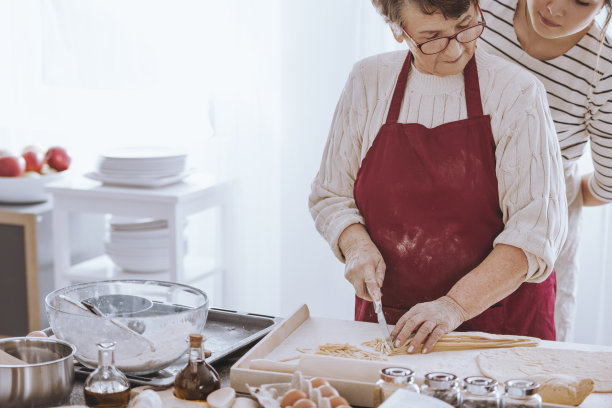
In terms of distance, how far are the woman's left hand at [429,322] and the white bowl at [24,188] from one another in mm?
2289

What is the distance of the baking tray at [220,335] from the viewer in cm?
144

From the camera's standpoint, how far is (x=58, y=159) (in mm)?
3600

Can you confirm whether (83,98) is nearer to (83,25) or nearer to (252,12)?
(83,25)

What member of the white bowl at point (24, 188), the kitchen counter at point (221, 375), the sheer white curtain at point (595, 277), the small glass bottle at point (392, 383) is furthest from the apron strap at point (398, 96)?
the white bowl at point (24, 188)

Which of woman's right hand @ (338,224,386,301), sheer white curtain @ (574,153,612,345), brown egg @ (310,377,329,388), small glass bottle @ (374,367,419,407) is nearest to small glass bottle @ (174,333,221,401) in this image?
brown egg @ (310,377,329,388)

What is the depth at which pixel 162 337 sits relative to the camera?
1425mm

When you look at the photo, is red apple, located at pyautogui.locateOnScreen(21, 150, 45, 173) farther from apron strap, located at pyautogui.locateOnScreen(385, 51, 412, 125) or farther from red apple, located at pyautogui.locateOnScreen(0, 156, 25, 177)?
apron strap, located at pyautogui.locateOnScreen(385, 51, 412, 125)

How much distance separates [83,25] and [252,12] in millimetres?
875

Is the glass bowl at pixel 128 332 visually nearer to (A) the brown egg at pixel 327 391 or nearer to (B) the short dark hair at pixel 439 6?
(A) the brown egg at pixel 327 391

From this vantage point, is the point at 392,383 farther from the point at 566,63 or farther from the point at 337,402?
the point at 566,63

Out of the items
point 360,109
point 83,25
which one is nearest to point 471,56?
point 360,109

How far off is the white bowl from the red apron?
2012mm

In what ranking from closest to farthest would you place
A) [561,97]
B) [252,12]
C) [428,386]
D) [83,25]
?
[428,386] → [561,97] → [252,12] → [83,25]

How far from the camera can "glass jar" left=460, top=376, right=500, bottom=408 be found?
1188 mm
